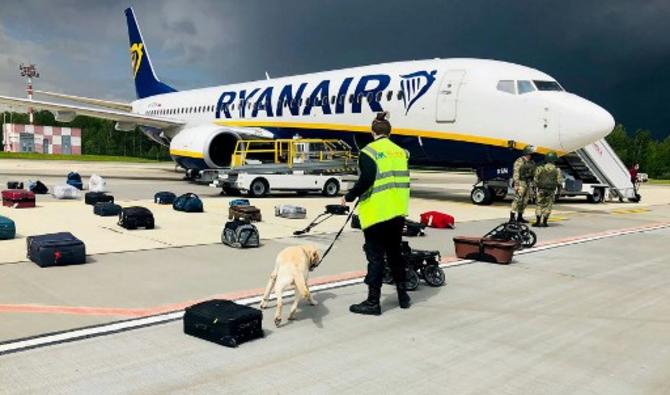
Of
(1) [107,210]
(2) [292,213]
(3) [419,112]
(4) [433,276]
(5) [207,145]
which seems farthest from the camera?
(5) [207,145]

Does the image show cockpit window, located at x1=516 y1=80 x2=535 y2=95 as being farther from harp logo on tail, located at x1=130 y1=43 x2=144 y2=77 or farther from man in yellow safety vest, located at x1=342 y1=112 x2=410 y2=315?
harp logo on tail, located at x1=130 y1=43 x2=144 y2=77

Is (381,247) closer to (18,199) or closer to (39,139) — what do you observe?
(18,199)

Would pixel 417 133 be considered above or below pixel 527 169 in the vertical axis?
above

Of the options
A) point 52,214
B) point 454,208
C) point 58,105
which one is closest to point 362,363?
point 52,214

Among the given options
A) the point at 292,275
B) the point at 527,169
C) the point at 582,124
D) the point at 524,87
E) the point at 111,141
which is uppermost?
the point at 111,141

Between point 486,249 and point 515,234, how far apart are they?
1143 mm

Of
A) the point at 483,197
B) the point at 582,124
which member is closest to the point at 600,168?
the point at 483,197

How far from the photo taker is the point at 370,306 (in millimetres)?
5352

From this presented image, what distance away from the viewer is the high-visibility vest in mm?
5434

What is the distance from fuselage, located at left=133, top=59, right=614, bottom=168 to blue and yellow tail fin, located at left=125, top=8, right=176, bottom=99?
520 inches

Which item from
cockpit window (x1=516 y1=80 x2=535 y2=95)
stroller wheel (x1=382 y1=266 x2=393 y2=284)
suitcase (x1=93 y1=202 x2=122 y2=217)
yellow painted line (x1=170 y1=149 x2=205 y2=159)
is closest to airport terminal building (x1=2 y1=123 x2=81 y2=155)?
yellow painted line (x1=170 y1=149 x2=205 y2=159)

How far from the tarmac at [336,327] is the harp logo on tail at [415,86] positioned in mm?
8833

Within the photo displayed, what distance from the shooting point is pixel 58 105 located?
22.9 metres

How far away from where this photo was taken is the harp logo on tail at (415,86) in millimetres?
16672
